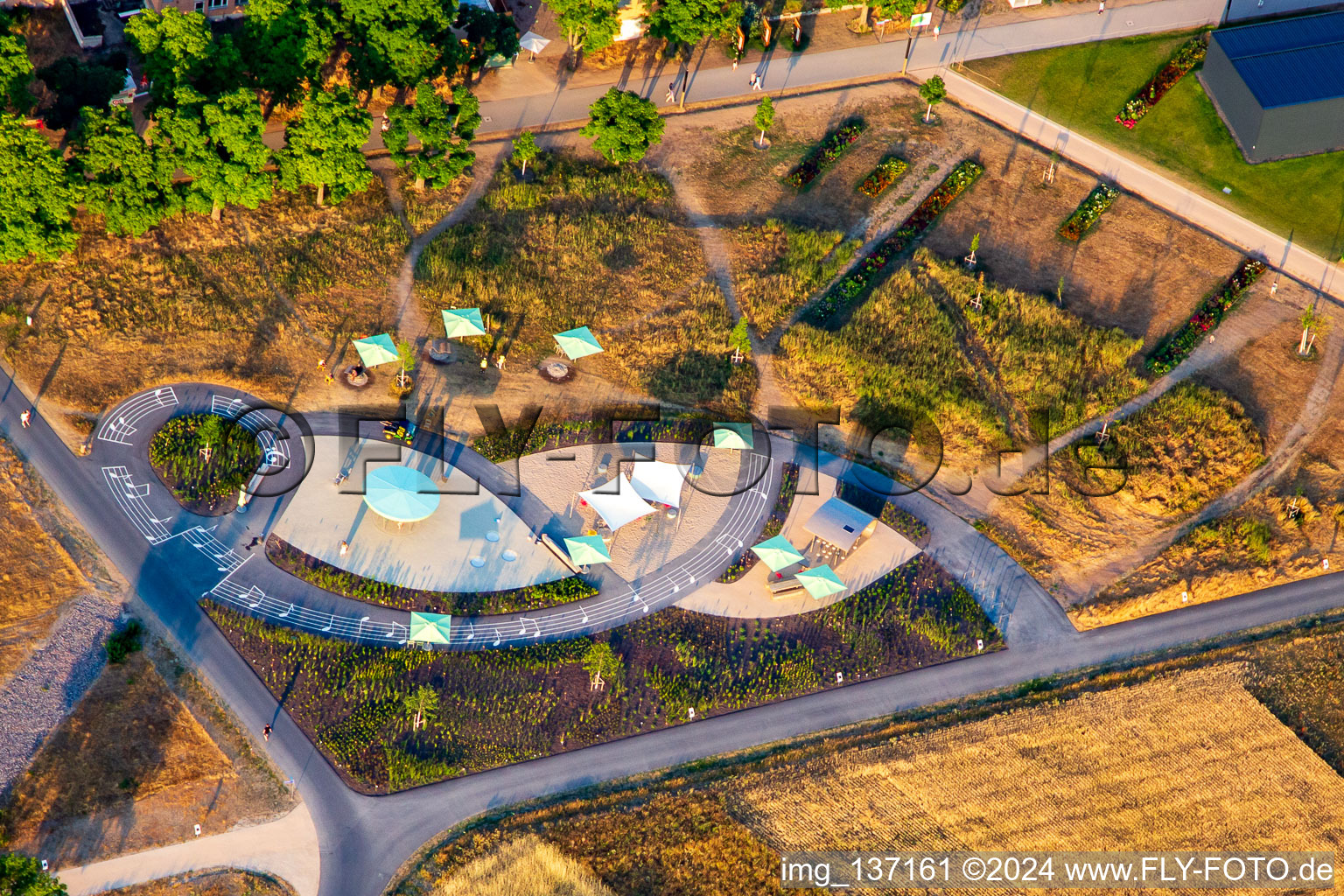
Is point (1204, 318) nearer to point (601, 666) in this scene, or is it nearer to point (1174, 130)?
point (1174, 130)

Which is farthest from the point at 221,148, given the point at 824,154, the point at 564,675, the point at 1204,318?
the point at 1204,318

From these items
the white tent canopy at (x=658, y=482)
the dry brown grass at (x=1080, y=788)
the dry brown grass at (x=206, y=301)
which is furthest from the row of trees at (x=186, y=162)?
the dry brown grass at (x=1080, y=788)

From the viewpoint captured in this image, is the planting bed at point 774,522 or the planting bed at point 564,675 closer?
the planting bed at point 564,675

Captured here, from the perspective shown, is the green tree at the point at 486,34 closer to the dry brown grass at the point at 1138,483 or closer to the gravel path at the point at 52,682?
the gravel path at the point at 52,682

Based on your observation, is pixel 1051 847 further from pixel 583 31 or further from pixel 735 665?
pixel 583 31

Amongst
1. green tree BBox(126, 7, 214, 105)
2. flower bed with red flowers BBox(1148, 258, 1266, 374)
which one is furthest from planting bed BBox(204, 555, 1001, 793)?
green tree BBox(126, 7, 214, 105)

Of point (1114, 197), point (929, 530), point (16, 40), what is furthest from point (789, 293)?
point (16, 40)
